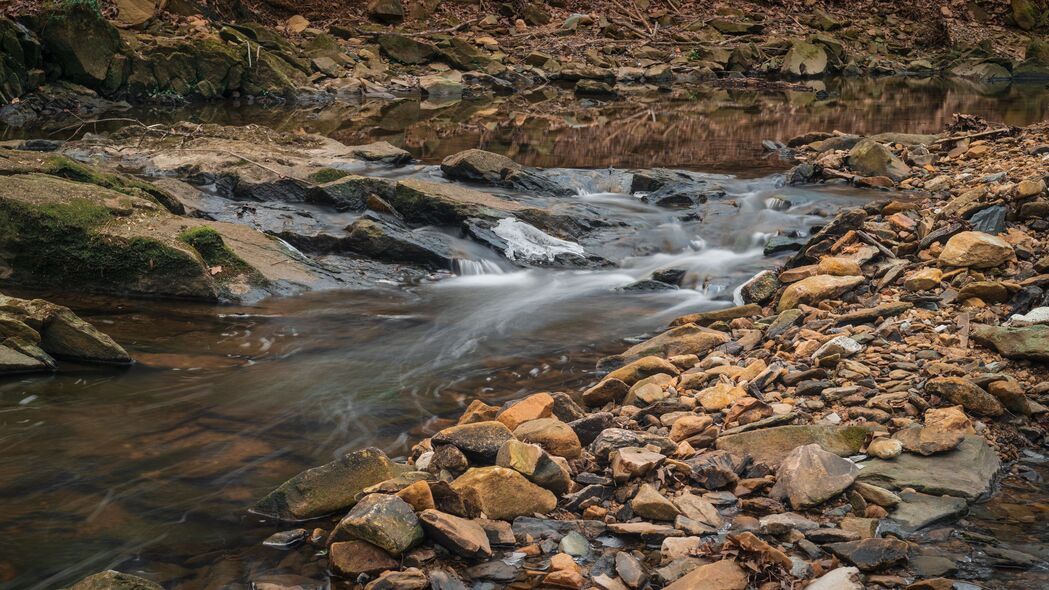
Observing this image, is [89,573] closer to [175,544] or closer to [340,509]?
[175,544]

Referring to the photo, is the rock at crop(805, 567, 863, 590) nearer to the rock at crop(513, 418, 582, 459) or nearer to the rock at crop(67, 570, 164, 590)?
the rock at crop(513, 418, 582, 459)

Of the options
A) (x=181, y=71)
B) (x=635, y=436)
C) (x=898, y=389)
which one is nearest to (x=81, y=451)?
(x=635, y=436)

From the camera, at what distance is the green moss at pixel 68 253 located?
287 inches

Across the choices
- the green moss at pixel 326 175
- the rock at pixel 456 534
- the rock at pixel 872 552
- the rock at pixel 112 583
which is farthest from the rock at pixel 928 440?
the green moss at pixel 326 175

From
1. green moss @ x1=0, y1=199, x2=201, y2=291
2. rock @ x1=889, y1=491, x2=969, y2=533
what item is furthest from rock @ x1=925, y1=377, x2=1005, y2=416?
green moss @ x1=0, y1=199, x2=201, y2=291

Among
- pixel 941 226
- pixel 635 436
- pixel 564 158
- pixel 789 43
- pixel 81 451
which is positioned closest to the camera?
pixel 635 436

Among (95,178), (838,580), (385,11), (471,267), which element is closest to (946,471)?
(838,580)

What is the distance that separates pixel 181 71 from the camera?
19906mm

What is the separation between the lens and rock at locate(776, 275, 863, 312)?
6059 millimetres

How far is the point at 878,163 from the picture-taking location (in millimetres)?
11188

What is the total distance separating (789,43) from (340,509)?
30.1 meters

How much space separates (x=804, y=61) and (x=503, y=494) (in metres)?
28.5

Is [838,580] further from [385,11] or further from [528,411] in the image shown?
[385,11]

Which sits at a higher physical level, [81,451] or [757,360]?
[757,360]
